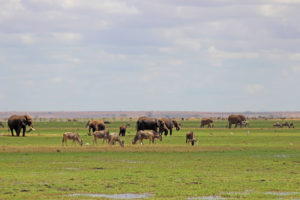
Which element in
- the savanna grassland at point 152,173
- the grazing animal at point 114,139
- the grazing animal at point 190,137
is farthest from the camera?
the grazing animal at point 190,137

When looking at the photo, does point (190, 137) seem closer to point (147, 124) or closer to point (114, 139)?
point (114, 139)

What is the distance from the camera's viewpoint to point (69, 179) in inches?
923

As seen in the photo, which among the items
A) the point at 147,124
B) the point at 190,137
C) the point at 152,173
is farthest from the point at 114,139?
the point at 152,173

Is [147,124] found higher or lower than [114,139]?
higher

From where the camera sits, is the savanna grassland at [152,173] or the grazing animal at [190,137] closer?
the savanna grassland at [152,173]

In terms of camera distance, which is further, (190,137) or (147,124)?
(147,124)

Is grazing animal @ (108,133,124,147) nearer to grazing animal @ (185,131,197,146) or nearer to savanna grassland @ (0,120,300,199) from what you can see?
savanna grassland @ (0,120,300,199)

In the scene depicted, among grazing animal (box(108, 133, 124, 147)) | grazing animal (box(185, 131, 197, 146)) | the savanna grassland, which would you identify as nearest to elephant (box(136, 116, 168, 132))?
grazing animal (box(185, 131, 197, 146))

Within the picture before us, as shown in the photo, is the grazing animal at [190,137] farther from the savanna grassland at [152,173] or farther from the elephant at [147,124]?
the elephant at [147,124]

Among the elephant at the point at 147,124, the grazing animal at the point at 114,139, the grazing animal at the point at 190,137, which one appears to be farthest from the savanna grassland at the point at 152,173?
the elephant at the point at 147,124

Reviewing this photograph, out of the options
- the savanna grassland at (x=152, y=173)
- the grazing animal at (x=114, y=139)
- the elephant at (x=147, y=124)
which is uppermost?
the elephant at (x=147, y=124)

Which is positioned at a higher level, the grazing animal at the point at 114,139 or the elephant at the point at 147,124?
the elephant at the point at 147,124

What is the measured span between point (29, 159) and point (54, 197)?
14.0 m

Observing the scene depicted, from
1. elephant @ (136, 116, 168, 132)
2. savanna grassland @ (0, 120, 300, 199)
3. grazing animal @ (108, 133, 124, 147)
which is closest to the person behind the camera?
savanna grassland @ (0, 120, 300, 199)
